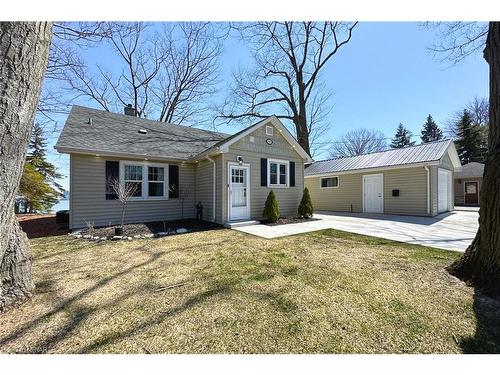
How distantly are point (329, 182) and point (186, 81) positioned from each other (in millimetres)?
15017

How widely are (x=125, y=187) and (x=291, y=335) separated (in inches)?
309

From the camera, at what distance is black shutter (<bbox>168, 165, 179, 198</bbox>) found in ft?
30.2

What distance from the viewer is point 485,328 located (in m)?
2.22

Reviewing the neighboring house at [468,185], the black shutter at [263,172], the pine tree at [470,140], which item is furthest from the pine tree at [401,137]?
the black shutter at [263,172]

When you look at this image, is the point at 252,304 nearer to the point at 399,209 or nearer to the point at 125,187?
the point at 125,187

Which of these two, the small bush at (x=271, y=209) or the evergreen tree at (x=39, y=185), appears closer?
the small bush at (x=271, y=209)

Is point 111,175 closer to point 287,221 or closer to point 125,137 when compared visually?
point 125,137

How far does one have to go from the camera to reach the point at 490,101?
314 centimetres

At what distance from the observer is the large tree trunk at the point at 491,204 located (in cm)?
289

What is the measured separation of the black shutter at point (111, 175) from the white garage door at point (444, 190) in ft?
47.8

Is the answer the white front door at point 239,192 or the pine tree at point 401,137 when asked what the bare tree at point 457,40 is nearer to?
the white front door at point 239,192

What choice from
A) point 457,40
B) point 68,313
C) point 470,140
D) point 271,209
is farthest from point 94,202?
point 470,140

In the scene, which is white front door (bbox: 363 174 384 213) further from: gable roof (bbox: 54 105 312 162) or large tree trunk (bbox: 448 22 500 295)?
large tree trunk (bbox: 448 22 500 295)

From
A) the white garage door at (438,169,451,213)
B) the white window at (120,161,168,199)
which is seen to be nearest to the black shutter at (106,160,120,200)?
the white window at (120,161,168,199)
